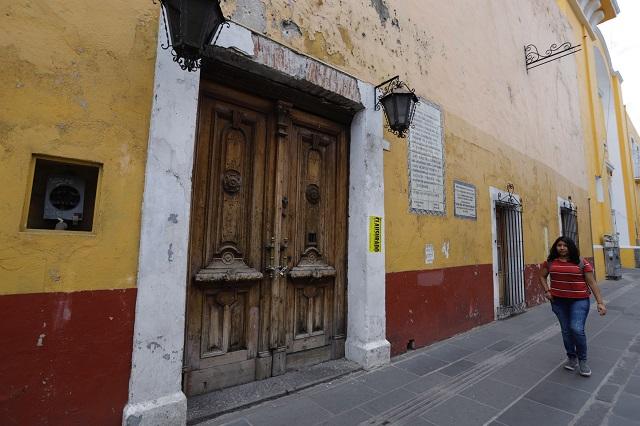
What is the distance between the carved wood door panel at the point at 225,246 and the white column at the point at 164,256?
0.39 metres

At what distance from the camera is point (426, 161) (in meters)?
4.71

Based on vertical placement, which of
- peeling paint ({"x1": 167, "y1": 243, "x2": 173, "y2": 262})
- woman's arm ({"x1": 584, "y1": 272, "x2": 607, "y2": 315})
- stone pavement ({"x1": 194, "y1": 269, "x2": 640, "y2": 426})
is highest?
peeling paint ({"x1": 167, "y1": 243, "x2": 173, "y2": 262})

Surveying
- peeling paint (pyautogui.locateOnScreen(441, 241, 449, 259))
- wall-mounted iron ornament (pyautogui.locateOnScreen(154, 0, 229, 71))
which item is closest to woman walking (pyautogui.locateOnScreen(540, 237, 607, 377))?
peeling paint (pyautogui.locateOnScreen(441, 241, 449, 259))

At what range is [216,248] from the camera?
3021mm

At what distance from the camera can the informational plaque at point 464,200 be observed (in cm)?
518

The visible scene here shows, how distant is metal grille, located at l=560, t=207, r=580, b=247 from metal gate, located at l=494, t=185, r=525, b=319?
150 inches

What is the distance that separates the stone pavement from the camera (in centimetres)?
267

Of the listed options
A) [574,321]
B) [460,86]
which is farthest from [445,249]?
[460,86]

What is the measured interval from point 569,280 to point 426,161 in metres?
2.16

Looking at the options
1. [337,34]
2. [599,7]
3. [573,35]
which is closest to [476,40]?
[337,34]

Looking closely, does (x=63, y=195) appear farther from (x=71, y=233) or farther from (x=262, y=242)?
A: (x=262, y=242)

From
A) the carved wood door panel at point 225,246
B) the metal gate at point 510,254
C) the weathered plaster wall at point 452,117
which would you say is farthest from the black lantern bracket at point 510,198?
the carved wood door panel at point 225,246

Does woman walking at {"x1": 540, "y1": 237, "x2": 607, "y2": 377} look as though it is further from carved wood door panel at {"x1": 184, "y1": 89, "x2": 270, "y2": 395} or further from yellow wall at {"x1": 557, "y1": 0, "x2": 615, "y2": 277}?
yellow wall at {"x1": 557, "y1": 0, "x2": 615, "y2": 277}

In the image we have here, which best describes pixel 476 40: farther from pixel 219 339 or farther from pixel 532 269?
pixel 219 339
